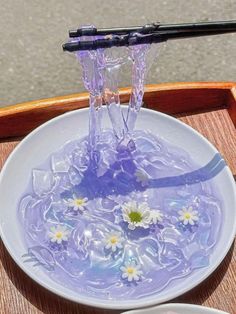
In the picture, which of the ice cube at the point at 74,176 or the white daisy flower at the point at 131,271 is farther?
the ice cube at the point at 74,176

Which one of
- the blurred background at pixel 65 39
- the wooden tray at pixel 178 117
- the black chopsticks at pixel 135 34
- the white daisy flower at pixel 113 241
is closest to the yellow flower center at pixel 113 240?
the white daisy flower at pixel 113 241

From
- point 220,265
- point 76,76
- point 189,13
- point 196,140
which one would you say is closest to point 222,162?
point 196,140

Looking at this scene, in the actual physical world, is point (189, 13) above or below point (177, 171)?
above

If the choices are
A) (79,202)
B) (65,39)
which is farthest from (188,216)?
(65,39)

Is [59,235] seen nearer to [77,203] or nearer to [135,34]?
[77,203]

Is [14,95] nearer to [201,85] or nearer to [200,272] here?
[201,85]

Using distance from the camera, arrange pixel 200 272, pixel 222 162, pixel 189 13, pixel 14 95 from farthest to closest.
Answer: pixel 189 13
pixel 14 95
pixel 222 162
pixel 200 272

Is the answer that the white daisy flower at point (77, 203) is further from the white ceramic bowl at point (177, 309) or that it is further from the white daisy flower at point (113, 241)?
the white ceramic bowl at point (177, 309)

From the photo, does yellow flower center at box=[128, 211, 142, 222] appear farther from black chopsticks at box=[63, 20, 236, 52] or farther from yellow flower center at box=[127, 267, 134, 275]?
black chopsticks at box=[63, 20, 236, 52]
